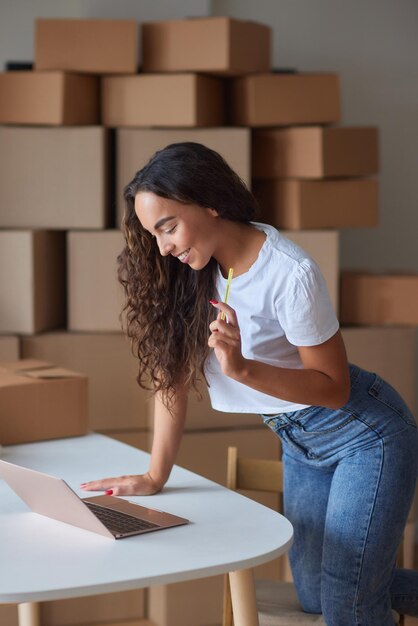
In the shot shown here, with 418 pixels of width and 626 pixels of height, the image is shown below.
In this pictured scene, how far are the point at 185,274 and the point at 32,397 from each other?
617mm

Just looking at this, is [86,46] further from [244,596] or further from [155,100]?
[244,596]

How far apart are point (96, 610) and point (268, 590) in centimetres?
109

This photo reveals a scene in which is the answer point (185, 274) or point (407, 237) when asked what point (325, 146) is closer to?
point (407, 237)

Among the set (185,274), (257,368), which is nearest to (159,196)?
(185,274)

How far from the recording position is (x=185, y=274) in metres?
1.88

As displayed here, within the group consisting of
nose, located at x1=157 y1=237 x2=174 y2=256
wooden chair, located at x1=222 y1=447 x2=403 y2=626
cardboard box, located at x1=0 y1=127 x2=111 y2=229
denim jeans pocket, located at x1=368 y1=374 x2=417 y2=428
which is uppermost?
cardboard box, located at x1=0 y1=127 x2=111 y2=229

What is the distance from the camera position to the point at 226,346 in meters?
1.55

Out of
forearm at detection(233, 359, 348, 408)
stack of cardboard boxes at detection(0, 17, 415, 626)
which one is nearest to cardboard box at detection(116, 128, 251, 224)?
stack of cardboard boxes at detection(0, 17, 415, 626)

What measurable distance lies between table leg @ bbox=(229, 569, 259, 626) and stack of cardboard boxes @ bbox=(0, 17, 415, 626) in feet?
4.64

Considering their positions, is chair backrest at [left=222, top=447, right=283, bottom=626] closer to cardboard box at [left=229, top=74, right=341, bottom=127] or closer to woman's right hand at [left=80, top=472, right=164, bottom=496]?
woman's right hand at [left=80, top=472, right=164, bottom=496]

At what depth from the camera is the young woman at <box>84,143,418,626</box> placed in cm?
A: 166

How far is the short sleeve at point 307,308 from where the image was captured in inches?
64.5

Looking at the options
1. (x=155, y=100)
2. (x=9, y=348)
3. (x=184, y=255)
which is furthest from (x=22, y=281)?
(x=184, y=255)

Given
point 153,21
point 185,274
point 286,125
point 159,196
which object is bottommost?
point 185,274
